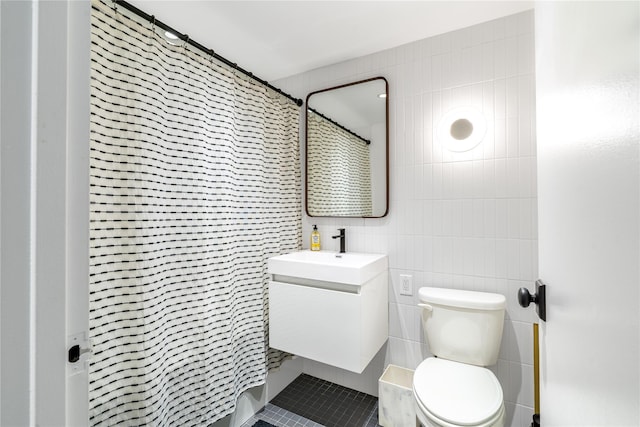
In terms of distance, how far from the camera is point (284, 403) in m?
1.89

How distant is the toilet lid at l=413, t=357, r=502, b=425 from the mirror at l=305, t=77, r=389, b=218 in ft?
3.09

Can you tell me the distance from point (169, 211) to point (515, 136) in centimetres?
185

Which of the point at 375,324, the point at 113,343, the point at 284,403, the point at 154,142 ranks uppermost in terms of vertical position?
the point at 154,142

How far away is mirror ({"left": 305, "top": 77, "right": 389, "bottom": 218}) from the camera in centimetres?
190

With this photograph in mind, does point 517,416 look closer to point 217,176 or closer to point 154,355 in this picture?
point 154,355

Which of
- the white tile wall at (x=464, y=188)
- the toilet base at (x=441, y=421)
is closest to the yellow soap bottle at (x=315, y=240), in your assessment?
the white tile wall at (x=464, y=188)

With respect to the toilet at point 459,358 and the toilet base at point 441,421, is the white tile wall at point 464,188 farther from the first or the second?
the toilet base at point 441,421

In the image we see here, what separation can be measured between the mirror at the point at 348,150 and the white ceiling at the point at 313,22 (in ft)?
0.92

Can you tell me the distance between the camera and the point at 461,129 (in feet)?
5.42

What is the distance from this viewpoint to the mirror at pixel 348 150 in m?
1.90

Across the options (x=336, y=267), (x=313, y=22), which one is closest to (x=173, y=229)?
(x=336, y=267)

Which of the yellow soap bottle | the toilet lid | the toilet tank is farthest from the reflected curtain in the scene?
the toilet lid

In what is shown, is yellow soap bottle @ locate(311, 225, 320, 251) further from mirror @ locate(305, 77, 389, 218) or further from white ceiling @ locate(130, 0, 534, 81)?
white ceiling @ locate(130, 0, 534, 81)
